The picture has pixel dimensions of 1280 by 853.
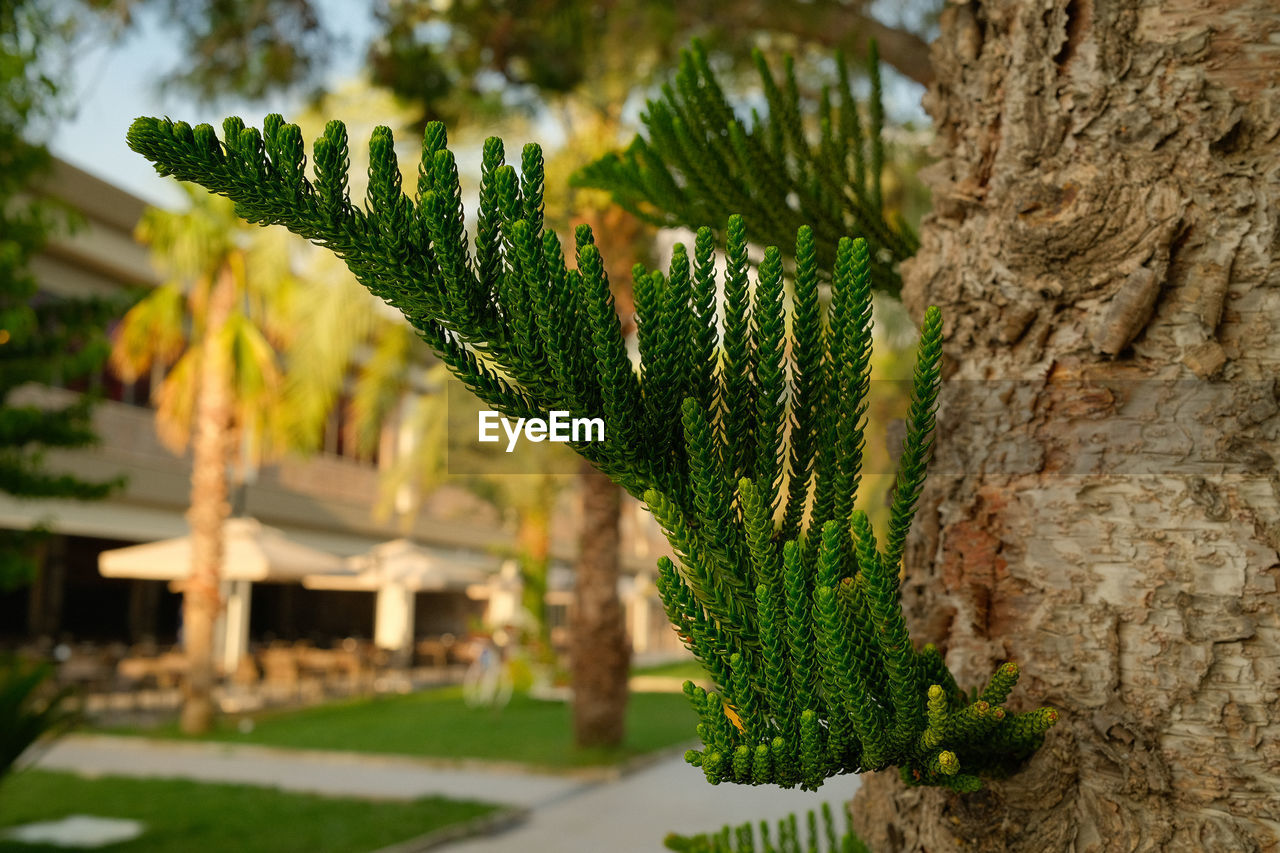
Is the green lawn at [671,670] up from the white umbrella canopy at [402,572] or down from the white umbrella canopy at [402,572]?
down

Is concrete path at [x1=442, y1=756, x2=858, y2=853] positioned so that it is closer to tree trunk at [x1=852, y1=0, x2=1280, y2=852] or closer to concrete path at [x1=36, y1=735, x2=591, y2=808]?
concrete path at [x1=36, y1=735, x2=591, y2=808]

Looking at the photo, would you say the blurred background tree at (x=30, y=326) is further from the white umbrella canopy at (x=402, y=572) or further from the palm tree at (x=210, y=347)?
the white umbrella canopy at (x=402, y=572)

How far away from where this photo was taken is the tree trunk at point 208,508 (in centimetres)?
1606

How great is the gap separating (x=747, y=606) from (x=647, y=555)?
149 ft

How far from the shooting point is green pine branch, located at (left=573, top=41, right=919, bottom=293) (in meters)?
2.64

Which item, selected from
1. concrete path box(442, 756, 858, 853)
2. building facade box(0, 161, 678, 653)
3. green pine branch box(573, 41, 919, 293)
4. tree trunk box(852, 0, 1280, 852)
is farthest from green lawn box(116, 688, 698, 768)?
tree trunk box(852, 0, 1280, 852)

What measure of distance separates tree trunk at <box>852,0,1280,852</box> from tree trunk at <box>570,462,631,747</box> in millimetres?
11840

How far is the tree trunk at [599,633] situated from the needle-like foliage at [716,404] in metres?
12.2

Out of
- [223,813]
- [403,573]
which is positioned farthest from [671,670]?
[223,813]

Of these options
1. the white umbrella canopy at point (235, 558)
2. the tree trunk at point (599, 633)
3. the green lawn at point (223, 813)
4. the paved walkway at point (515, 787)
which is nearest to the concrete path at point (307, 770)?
the paved walkway at point (515, 787)

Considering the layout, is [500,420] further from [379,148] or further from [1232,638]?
[1232,638]

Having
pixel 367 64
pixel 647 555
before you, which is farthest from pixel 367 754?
pixel 647 555

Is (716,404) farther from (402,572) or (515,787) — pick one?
(402,572)

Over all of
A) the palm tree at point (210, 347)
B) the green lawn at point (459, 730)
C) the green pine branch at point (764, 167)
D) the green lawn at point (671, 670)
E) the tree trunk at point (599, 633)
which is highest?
the palm tree at point (210, 347)
